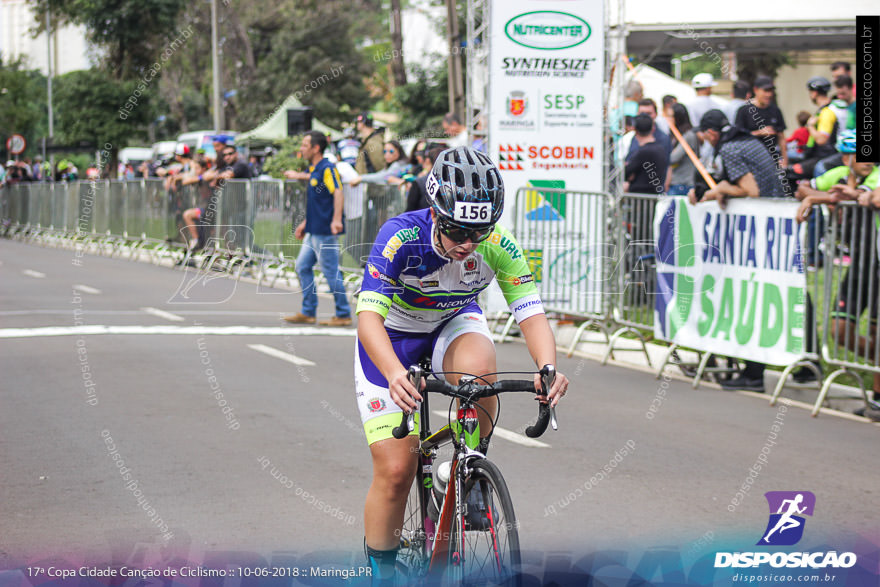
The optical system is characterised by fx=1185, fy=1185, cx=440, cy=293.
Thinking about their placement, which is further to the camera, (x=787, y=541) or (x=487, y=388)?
(x=787, y=541)

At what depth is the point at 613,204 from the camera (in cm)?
1205

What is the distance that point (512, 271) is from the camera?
175 inches

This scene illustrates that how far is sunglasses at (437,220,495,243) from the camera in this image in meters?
3.96

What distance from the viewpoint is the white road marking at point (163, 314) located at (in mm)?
13723

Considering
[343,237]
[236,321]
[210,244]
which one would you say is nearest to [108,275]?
[210,244]

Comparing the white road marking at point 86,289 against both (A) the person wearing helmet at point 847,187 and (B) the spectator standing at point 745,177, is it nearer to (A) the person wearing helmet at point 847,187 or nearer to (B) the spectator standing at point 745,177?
(B) the spectator standing at point 745,177

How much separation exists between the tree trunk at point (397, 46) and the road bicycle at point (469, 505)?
2973cm

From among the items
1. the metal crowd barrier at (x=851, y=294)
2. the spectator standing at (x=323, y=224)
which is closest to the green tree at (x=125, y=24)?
the spectator standing at (x=323, y=224)

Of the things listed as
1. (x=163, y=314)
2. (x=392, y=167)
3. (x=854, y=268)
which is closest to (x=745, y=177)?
(x=854, y=268)

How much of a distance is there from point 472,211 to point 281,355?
290 inches

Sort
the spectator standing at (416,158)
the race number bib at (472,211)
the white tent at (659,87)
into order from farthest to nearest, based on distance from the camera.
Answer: the white tent at (659,87) → the spectator standing at (416,158) → the race number bib at (472,211)

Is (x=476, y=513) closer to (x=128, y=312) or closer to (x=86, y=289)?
(x=128, y=312)

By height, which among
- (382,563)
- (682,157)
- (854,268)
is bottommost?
(382,563)

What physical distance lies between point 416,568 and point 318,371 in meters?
5.93
